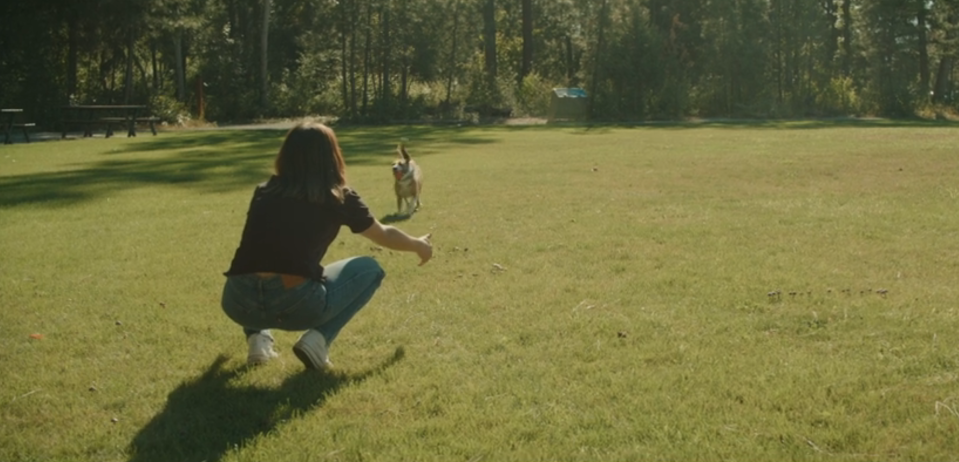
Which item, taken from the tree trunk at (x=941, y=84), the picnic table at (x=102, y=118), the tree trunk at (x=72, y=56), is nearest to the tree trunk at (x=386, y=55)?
the picnic table at (x=102, y=118)

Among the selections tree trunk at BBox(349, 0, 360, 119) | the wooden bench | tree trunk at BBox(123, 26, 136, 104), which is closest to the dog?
the wooden bench

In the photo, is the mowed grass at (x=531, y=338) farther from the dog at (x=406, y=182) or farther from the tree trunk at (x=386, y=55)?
the tree trunk at (x=386, y=55)

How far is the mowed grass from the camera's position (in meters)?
4.13

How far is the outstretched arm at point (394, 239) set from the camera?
16.9ft

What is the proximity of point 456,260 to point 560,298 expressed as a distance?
1.70 meters

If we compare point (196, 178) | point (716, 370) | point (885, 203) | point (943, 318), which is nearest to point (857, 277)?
point (943, 318)

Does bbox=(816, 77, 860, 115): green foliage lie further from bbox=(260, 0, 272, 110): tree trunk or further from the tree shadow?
the tree shadow

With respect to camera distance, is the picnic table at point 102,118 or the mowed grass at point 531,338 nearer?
the mowed grass at point 531,338

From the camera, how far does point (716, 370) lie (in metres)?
4.93

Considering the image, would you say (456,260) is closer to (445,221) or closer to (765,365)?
(445,221)

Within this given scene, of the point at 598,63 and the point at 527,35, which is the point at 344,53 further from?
the point at 598,63

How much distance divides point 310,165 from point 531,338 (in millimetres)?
1607

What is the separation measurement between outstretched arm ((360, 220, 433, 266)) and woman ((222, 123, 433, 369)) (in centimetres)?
5

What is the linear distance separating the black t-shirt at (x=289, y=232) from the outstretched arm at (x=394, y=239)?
Answer: 0.11 m
